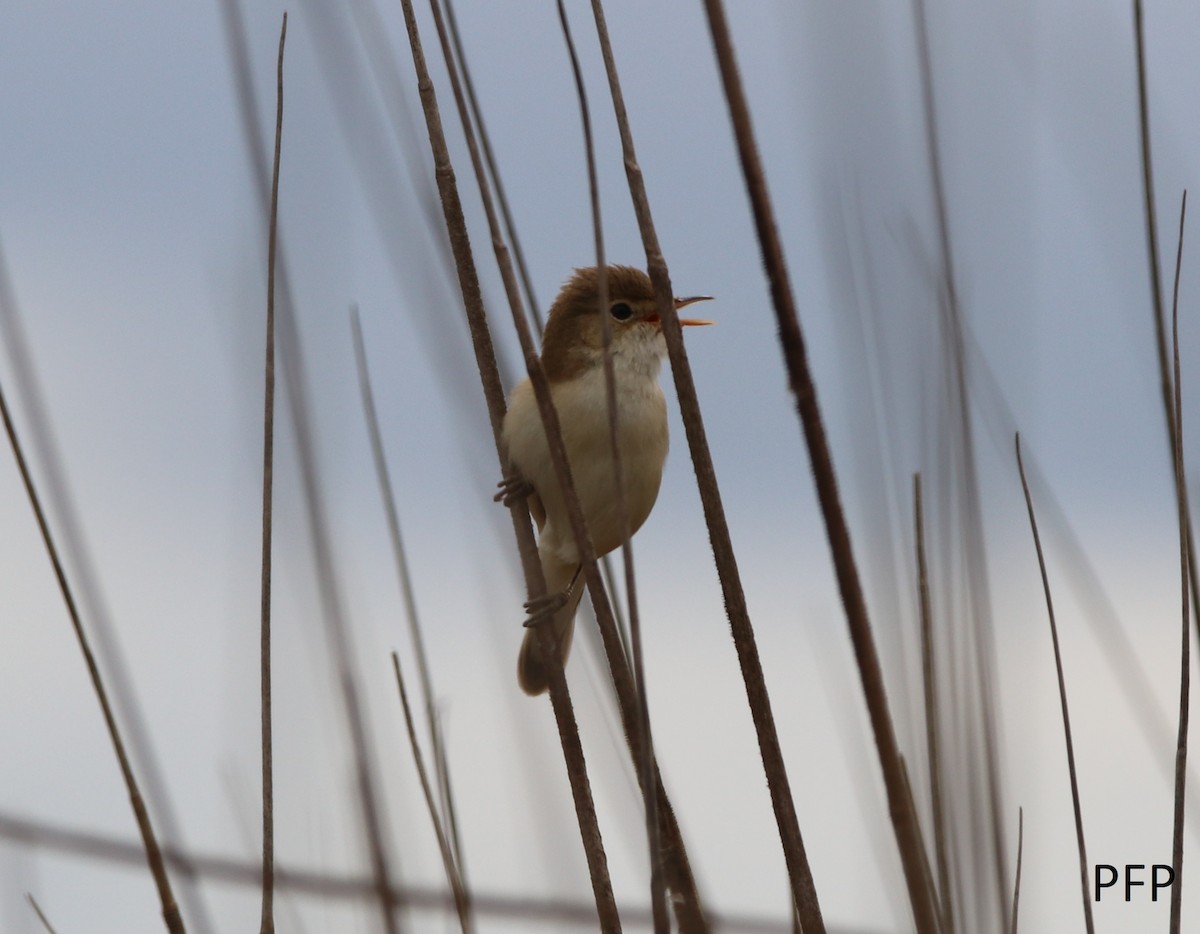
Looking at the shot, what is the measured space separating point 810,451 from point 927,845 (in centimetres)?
63

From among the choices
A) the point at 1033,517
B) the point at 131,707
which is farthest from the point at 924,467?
the point at 131,707

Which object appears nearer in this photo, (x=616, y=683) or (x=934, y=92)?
(x=616, y=683)

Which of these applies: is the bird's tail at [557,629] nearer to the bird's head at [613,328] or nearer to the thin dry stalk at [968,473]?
the bird's head at [613,328]

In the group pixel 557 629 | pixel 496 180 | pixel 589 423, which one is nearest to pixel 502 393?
pixel 496 180

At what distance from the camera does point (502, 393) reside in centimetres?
198

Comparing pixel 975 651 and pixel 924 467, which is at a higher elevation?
pixel 924 467

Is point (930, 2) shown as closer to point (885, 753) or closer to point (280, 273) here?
point (280, 273)

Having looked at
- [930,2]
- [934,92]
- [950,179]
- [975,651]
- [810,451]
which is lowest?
[975,651]

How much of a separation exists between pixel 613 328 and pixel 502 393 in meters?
1.59

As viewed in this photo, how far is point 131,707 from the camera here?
1964mm

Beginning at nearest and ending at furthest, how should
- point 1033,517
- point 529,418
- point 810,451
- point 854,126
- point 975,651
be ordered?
point 810,451, point 1033,517, point 975,651, point 854,126, point 529,418

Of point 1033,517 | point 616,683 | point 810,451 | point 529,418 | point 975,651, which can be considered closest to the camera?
point 810,451

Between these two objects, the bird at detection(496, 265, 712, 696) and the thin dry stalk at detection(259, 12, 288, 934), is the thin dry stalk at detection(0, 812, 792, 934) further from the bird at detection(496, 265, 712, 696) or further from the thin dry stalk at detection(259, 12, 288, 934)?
the bird at detection(496, 265, 712, 696)

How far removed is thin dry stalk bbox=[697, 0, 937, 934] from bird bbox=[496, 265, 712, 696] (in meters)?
1.77
